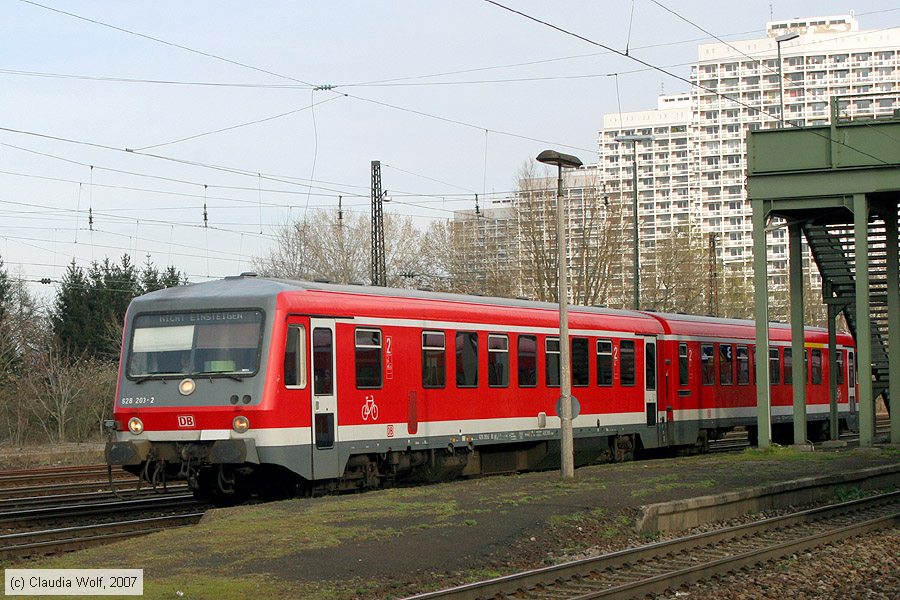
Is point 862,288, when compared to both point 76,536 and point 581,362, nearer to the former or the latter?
point 581,362

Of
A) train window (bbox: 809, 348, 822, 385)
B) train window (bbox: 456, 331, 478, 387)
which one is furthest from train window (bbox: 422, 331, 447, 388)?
train window (bbox: 809, 348, 822, 385)

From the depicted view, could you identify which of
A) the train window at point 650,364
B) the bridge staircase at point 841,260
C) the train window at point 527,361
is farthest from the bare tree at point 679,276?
the train window at point 527,361

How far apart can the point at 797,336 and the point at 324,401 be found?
13923 mm

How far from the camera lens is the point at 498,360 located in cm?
2242

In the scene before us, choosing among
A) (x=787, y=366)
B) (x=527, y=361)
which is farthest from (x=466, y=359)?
(x=787, y=366)

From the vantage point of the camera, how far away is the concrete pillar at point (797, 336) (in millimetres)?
27453

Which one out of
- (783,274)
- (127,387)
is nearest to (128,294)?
(127,387)

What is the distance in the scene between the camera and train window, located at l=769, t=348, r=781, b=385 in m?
32.9

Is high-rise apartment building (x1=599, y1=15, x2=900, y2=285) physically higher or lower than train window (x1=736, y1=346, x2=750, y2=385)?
higher

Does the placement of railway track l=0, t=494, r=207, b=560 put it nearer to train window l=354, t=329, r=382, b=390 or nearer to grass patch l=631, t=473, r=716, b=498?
train window l=354, t=329, r=382, b=390

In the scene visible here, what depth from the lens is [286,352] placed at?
688 inches

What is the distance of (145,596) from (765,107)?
18274 cm

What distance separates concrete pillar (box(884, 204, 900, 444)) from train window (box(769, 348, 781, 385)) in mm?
4594

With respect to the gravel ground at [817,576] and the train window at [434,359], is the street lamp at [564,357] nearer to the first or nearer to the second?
the train window at [434,359]
